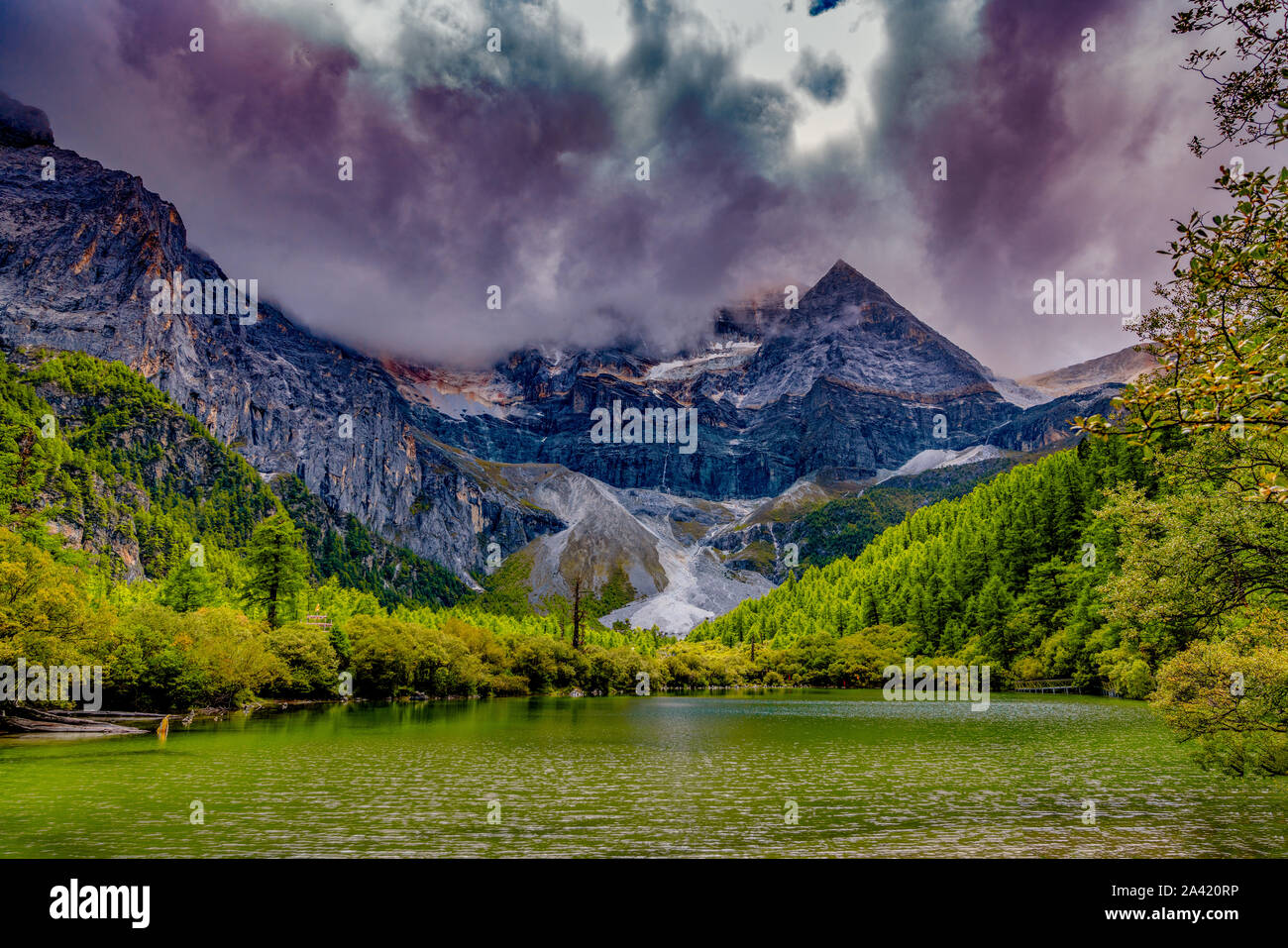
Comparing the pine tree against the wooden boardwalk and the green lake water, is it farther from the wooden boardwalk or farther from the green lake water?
the wooden boardwalk

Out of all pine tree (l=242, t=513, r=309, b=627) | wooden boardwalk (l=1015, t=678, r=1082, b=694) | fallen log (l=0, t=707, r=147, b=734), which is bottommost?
wooden boardwalk (l=1015, t=678, r=1082, b=694)

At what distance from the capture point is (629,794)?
31016 millimetres

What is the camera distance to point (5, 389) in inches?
7382

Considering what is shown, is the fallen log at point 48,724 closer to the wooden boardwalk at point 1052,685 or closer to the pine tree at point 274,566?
the pine tree at point 274,566

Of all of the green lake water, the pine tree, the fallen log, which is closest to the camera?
the green lake water

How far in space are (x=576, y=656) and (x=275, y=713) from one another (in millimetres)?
56510

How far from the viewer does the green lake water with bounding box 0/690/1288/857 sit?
21.9m

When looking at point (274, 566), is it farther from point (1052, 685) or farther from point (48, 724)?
point (1052, 685)

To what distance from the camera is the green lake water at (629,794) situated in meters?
21.9

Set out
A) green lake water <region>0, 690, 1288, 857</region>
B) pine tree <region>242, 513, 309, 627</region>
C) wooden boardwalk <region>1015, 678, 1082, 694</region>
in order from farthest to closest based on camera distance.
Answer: wooden boardwalk <region>1015, 678, 1082, 694</region> → pine tree <region>242, 513, 309, 627</region> → green lake water <region>0, 690, 1288, 857</region>

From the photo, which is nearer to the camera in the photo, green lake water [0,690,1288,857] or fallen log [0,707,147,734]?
green lake water [0,690,1288,857]

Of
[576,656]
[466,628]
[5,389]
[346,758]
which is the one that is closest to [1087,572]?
[576,656]

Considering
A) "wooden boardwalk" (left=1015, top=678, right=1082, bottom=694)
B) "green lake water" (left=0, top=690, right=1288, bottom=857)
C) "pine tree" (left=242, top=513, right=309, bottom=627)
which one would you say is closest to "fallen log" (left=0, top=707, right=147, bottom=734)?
"green lake water" (left=0, top=690, right=1288, bottom=857)

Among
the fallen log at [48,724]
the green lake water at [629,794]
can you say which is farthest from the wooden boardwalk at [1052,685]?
the fallen log at [48,724]
